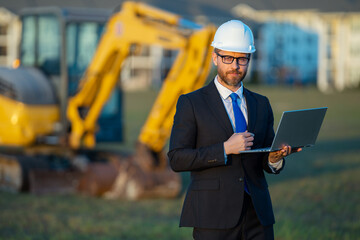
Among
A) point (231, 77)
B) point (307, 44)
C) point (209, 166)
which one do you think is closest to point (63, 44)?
point (231, 77)

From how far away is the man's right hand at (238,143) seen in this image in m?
3.41

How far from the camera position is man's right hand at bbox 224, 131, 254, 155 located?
3.41 m

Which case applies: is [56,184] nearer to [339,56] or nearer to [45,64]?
[45,64]

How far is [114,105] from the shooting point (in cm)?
1205

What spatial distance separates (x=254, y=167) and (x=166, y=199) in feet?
21.3

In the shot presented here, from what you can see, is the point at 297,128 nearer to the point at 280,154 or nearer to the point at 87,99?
the point at 280,154

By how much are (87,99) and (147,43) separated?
64.5 inches

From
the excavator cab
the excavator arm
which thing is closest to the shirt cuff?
the excavator arm

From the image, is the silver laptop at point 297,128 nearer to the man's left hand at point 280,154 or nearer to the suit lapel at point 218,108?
the man's left hand at point 280,154

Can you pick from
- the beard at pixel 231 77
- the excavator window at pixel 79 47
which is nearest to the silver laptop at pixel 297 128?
the beard at pixel 231 77

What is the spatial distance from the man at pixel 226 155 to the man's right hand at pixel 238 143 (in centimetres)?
5

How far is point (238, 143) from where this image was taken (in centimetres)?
341

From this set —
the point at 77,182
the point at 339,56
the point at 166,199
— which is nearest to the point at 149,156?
the point at 166,199

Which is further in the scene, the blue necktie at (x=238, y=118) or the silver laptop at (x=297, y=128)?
the blue necktie at (x=238, y=118)
